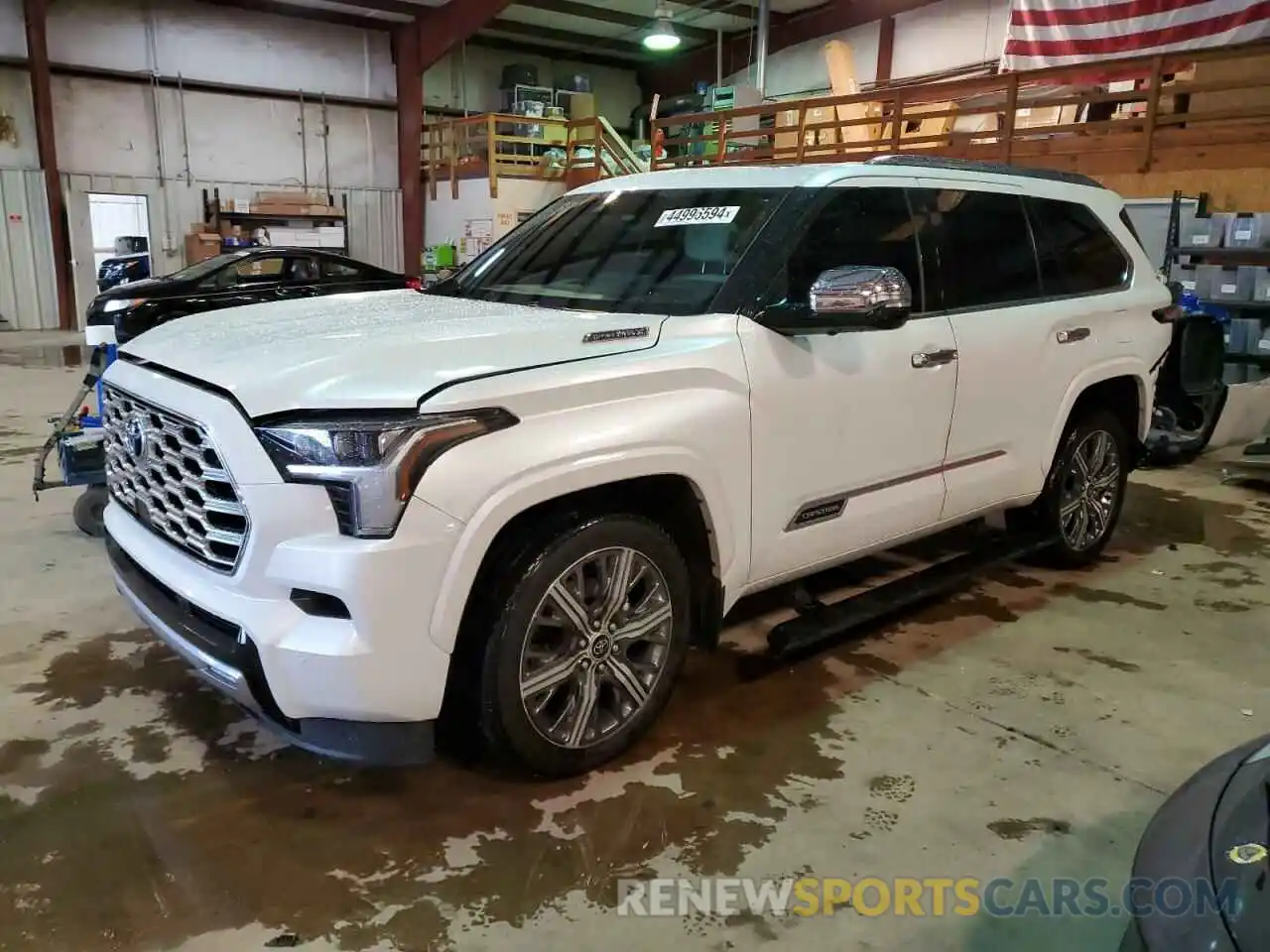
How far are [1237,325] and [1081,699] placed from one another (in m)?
6.21

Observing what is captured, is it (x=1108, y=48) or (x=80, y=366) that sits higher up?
(x=1108, y=48)

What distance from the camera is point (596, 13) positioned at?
1944 cm

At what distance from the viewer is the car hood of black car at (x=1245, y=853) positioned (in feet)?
4.06

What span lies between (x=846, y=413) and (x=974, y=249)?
1.08 meters

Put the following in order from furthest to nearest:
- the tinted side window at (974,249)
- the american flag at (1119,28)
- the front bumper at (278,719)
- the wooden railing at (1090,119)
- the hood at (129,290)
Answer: the american flag at (1119,28), the wooden railing at (1090,119), the hood at (129,290), the tinted side window at (974,249), the front bumper at (278,719)

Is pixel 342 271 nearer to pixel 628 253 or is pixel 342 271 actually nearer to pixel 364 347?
pixel 628 253

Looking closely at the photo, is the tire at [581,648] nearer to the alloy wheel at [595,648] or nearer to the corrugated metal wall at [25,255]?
the alloy wheel at [595,648]

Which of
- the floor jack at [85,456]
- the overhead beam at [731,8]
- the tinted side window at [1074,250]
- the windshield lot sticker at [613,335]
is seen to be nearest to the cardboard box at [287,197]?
the overhead beam at [731,8]

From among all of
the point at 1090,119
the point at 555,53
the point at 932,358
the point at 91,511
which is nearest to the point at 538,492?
the point at 932,358

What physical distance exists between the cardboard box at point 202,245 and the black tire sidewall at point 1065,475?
15936 mm

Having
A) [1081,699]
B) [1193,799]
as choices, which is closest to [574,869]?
[1193,799]

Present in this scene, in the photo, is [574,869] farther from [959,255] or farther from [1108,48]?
[1108,48]

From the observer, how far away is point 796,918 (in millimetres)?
2182

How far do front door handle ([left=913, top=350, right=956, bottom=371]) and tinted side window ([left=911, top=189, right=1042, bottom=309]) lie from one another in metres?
0.18
